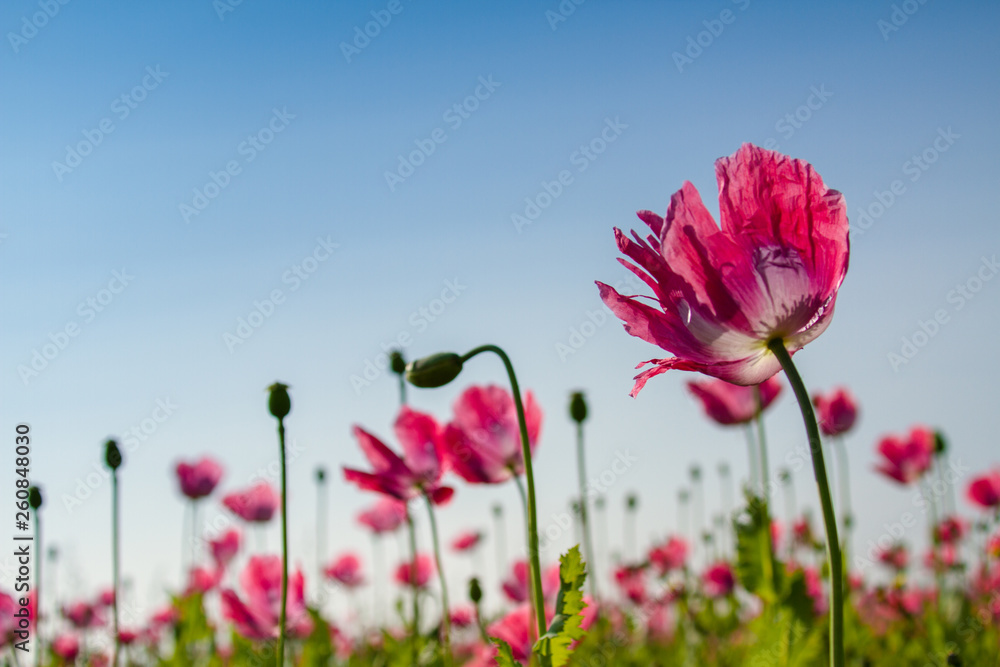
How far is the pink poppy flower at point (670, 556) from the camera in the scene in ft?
17.3

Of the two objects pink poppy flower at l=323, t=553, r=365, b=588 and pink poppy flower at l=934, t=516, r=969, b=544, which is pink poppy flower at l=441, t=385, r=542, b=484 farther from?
pink poppy flower at l=323, t=553, r=365, b=588

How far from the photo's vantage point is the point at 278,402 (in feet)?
5.24

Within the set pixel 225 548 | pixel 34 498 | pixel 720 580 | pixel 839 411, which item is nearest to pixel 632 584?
pixel 720 580

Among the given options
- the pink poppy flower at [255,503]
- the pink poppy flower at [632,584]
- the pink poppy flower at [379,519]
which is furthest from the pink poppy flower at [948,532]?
the pink poppy flower at [255,503]

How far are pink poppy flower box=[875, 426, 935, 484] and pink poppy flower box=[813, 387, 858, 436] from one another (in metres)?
0.66

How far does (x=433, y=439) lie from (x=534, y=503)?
1190 millimetres

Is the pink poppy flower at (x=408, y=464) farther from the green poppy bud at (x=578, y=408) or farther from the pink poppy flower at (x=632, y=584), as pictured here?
the pink poppy flower at (x=632, y=584)

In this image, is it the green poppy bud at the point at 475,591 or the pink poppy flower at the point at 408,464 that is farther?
the pink poppy flower at the point at 408,464

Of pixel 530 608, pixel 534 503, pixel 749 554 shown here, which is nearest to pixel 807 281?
pixel 534 503

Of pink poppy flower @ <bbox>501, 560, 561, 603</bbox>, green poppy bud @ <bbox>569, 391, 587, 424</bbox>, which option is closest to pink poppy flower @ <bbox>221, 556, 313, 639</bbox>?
pink poppy flower @ <bbox>501, 560, 561, 603</bbox>

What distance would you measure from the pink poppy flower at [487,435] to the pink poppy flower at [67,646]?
3.37 metres

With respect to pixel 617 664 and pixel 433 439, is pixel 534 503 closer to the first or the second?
pixel 433 439

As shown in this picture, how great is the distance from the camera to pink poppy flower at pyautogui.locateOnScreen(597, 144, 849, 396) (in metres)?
1.19

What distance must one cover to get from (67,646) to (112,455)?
3594 millimetres
